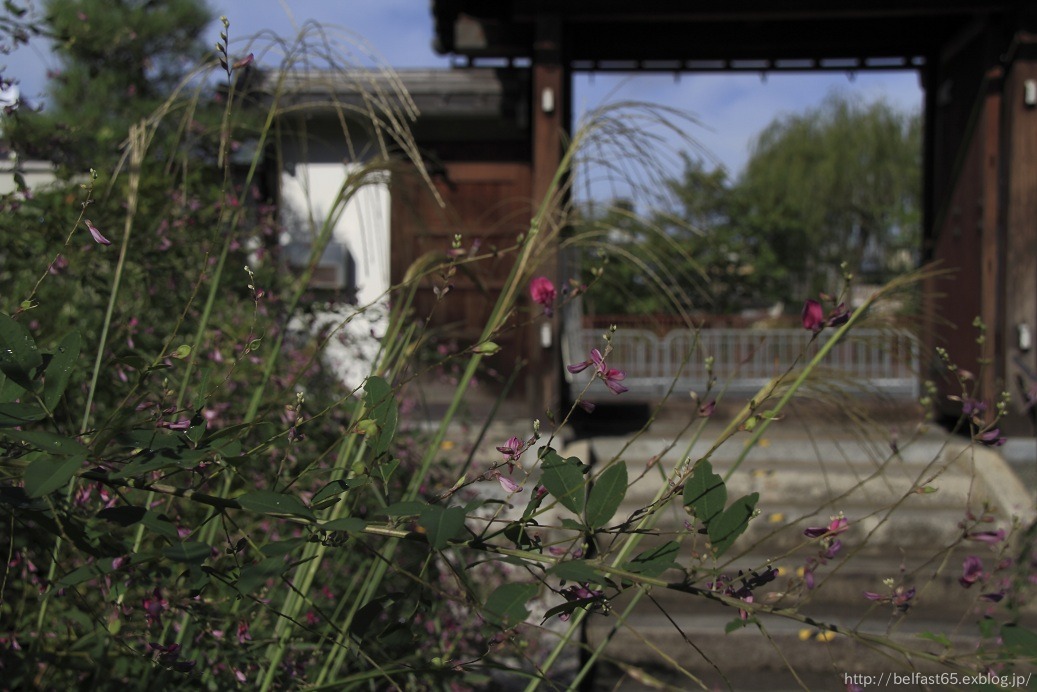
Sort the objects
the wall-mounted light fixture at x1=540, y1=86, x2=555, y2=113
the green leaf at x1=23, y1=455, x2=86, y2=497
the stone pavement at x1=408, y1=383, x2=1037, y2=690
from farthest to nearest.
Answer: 1. the wall-mounted light fixture at x1=540, y1=86, x2=555, y2=113
2. the stone pavement at x1=408, y1=383, x2=1037, y2=690
3. the green leaf at x1=23, y1=455, x2=86, y2=497

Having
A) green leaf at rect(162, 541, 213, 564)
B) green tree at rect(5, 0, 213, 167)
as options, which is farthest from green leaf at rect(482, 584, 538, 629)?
green tree at rect(5, 0, 213, 167)

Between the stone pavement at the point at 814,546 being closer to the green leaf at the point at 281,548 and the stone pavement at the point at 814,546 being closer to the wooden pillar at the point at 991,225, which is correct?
the wooden pillar at the point at 991,225

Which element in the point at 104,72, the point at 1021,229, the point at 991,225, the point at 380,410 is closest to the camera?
the point at 380,410

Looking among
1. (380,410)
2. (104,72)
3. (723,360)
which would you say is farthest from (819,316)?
(723,360)

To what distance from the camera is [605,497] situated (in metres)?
0.83

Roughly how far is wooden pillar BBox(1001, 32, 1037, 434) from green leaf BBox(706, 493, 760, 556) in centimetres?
456

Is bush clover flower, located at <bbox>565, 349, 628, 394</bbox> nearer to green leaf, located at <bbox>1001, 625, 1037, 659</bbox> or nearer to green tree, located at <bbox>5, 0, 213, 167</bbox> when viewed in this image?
green leaf, located at <bbox>1001, 625, 1037, 659</bbox>

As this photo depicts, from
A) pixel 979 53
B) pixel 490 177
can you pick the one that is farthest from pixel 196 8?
pixel 979 53

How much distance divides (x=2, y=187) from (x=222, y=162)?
347 centimetres

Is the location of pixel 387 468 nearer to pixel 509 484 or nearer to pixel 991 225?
pixel 509 484

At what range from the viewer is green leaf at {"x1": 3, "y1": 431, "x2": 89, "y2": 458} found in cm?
74

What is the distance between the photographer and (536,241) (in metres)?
1.37

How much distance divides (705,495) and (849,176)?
27.0 m

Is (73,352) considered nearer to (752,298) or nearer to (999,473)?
(999,473)
